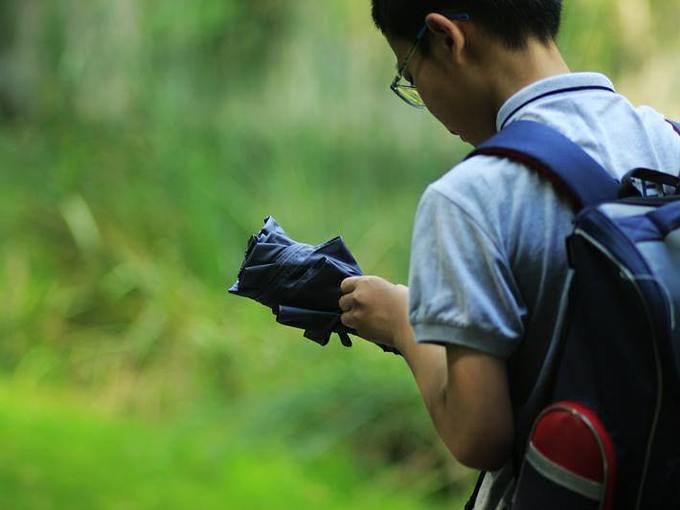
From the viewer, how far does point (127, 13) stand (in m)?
4.70

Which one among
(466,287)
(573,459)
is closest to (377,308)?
(466,287)

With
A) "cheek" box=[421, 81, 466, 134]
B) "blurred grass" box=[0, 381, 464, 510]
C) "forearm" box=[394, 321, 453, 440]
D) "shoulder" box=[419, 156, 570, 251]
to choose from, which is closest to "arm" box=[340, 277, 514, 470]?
"forearm" box=[394, 321, 453, 440]

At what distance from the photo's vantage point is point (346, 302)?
127 centimetres

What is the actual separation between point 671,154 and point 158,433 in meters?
2.73

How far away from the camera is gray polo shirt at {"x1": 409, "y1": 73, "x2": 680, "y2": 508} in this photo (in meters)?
1.07

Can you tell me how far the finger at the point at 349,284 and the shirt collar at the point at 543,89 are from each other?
0.21 metres

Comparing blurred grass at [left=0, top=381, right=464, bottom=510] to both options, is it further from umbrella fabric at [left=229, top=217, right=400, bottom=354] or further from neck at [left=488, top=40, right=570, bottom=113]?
neck at [left=488, top=40, right=570, bottom=113]

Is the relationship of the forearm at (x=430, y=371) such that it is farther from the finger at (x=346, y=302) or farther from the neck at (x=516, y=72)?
the neck at (x=516, y=72)

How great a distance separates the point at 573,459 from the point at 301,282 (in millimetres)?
389

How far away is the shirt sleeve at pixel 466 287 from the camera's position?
3.51 ft

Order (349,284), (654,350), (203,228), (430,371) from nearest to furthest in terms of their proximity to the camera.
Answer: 1. (654,350)
2. (430,371)
3. (349,284)
4. (203,228)

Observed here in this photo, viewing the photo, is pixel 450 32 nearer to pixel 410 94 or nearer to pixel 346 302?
pixel 410 94

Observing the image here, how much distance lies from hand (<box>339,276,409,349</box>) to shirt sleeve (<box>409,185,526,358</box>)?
0.46 ft

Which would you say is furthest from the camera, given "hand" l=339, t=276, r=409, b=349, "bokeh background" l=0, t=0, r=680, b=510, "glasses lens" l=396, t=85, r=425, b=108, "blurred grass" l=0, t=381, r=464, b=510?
"bokeh background" l=0, t=0, r=680, b=510
